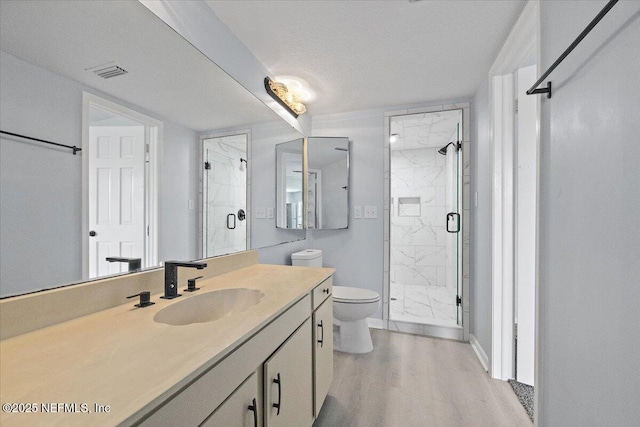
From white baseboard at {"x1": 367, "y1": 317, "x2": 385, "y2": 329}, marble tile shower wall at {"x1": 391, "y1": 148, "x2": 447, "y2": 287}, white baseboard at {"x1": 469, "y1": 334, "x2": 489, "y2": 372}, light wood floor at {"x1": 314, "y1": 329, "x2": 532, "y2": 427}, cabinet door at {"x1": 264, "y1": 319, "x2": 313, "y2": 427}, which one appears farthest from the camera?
marble tile shower wall at {"x1": 391, "y1": 148, "x2": 447, "y2": 287}

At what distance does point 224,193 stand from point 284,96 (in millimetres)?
1101

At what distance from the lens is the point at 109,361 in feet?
2.00

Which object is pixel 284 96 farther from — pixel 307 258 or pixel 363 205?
pixel 307 258

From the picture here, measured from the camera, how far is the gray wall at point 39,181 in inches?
30.4

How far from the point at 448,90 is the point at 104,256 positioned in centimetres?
270

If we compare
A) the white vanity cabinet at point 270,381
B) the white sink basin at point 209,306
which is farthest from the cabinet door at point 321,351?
the white sink basin at point 209,306

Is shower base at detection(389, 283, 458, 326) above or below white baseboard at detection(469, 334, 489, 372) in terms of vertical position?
below

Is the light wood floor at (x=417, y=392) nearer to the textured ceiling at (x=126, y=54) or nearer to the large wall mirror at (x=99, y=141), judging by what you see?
the large wall mirror at (x=99, y=141)

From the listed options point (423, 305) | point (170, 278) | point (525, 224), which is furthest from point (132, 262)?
point (423, 305)

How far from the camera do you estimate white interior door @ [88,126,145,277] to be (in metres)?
0.98

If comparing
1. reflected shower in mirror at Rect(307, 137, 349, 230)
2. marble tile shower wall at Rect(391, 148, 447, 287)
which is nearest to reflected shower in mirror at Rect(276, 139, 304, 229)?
reflected shower in mirror at Rect(307, 137, 349, 230)

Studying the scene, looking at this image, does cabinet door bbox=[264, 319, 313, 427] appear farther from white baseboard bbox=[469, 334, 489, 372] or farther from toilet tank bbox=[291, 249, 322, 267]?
white baseboard bbox=[469, 334, 489, 372]

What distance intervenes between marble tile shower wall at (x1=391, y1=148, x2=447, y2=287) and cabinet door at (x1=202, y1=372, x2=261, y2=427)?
4130 mm

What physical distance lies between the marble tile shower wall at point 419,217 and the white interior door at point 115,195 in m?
4.08
